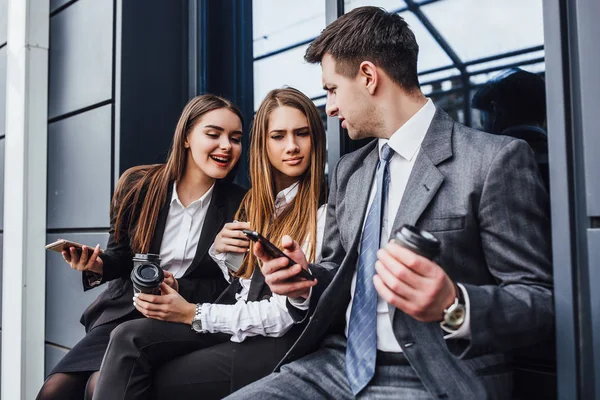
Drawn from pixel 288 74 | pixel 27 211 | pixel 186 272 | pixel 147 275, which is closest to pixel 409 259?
pixel 147 275

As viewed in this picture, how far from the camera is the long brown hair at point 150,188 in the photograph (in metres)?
2.77

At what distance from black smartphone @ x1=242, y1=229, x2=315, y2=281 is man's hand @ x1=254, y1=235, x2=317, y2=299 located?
0.04 ft

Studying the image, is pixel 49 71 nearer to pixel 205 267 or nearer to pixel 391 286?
pixel 205 267

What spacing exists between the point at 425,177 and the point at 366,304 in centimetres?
44

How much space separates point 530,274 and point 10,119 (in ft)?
13.1

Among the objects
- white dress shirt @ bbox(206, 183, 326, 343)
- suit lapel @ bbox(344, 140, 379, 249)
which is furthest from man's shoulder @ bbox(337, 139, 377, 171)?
white dress shirt @ bbox(206, 183, 326, 343)

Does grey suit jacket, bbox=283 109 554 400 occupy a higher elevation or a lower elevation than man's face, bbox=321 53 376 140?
lower

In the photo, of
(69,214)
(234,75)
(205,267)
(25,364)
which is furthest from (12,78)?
(205,267)

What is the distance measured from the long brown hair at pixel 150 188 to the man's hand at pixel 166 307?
0.61 meters

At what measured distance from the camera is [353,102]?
6.61 ft

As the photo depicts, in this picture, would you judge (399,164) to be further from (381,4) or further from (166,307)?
(381,4)

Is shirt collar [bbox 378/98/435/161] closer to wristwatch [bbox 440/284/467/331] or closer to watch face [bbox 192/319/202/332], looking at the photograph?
wristwatch [bbox 440/284/467/331]

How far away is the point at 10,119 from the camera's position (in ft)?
13.9

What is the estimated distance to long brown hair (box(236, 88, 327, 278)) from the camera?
2.39 metres
